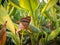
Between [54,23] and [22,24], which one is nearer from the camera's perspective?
[22,24]

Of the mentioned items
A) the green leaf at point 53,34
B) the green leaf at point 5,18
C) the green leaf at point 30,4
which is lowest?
the green leaf at point 53,34

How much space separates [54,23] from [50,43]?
0.09 meters

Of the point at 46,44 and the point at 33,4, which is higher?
the point at 33,4

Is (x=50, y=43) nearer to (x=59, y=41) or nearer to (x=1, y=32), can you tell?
(x=59, y=41)

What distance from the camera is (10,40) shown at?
42cm

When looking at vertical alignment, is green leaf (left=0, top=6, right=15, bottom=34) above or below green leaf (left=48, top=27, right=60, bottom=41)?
above

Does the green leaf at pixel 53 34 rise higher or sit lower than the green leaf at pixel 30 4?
lower

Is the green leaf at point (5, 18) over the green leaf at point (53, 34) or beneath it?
over

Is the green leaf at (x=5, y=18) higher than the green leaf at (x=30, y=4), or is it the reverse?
the green leaf at (x=30, y=4)

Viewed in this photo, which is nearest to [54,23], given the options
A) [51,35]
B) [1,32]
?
[51,35]

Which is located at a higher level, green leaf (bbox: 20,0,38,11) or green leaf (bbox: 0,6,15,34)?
green leaf (bbox: 20,0,38,11)

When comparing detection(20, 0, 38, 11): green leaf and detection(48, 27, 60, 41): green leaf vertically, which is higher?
detection(20, 0, 38, 11): green leaf

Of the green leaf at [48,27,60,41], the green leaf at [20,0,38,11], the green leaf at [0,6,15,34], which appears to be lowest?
the green leaf at [48,27,60,41]

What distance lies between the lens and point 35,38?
386 mm
